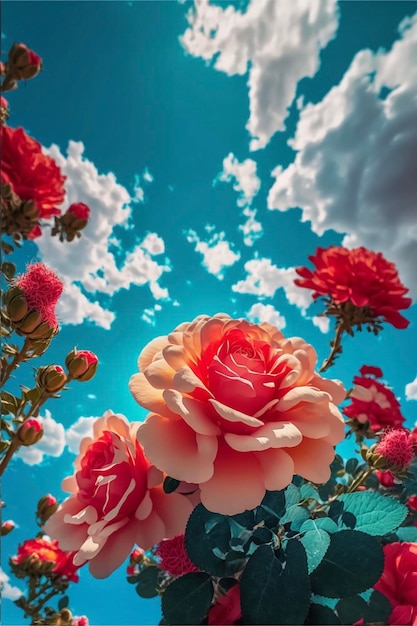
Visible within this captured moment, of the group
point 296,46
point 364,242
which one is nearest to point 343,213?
point 364,242

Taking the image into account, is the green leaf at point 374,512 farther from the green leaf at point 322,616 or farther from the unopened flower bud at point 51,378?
the unopened flower bud at point 51,378

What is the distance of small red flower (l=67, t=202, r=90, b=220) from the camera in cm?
38

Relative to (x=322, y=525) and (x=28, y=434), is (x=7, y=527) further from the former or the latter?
(x=322, y=525)

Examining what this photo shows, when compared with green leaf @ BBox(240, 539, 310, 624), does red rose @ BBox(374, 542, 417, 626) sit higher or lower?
higher

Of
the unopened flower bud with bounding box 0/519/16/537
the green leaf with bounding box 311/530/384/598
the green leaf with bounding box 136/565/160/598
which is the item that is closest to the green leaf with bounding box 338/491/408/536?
the green leaf with bounding box 311/530/384/598

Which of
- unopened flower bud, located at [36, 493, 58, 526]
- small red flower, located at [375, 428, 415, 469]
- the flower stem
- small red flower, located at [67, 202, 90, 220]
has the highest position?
small red flower, located at [67, 202, 90, 220]

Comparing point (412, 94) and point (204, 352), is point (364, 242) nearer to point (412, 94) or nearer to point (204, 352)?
point (412, 94)

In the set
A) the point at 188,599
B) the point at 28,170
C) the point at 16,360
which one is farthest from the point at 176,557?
the point at 28,170

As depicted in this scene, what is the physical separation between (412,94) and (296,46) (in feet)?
0.46

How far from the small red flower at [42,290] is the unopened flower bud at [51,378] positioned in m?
0.03

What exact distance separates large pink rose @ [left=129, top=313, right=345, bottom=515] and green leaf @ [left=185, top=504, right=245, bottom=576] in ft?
0.13

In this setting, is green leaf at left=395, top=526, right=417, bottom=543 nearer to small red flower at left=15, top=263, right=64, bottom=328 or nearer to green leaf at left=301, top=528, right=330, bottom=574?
green leaf at left=301, top=528, right=330, bottom=574

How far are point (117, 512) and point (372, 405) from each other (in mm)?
343

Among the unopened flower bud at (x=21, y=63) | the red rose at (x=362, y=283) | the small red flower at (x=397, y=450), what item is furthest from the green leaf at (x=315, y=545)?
the unopened flower bud at (x=21, y=63)
